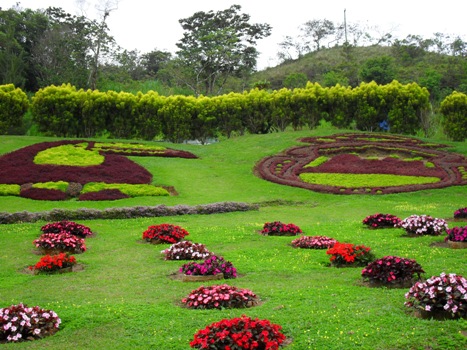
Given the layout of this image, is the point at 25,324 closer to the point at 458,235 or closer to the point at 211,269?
the point at 211,269

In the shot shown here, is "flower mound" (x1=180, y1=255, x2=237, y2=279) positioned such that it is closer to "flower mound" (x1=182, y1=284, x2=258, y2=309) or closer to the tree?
"flower mound" (x1=182, y1=284, x2=258, y2=309)

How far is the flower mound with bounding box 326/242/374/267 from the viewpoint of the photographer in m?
9.95

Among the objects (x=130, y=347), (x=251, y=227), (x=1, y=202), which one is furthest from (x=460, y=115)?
(x=130, y=347)

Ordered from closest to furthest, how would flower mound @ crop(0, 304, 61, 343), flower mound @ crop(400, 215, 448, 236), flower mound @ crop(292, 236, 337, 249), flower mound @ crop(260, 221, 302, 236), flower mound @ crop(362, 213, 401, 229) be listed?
flower mound @ crop(0, 304, 61, 343) → flower mound @ crop(292, 236, 337, 249) → flower mound @ crop(400, 215, 448, 236) → flower mound @ crop(260, 221, 302, 236) → flower mound @ crop(362, 213, 401, 229)

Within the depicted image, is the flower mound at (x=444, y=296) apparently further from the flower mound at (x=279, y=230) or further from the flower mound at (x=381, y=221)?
the flower mound at (x=381, y=221)

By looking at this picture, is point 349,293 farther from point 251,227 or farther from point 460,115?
point 460,115

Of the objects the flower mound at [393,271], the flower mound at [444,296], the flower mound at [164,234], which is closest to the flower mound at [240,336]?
the flower mound at [444,296]

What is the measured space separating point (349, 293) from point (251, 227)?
708 cm

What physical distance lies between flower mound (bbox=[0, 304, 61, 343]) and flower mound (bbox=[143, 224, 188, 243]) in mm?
6221

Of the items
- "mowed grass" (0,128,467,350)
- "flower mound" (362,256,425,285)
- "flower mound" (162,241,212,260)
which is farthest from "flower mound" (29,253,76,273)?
"flower mound" (362,256,425,285)

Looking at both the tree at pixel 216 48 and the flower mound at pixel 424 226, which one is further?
the tree at pixel 216 48

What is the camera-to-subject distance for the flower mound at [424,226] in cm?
1259

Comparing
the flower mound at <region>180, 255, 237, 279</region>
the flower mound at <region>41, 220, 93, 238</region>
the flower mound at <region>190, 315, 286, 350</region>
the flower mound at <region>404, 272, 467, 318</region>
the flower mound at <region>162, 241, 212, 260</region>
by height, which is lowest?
the flower mound at <region>41, 220, 93, 238</region>

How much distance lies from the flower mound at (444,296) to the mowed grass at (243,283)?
19 centimetres
